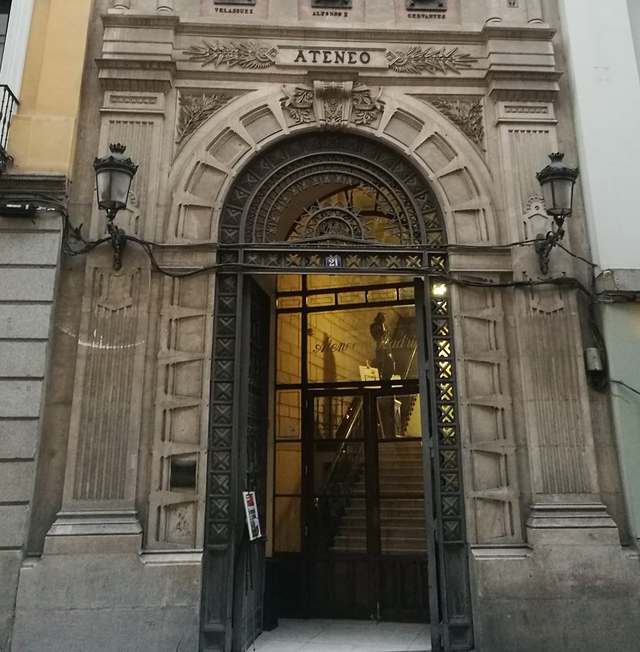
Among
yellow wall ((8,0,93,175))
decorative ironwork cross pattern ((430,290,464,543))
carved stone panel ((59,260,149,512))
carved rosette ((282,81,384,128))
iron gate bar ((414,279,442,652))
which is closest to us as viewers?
carved stone panel ((59,260,149,512))

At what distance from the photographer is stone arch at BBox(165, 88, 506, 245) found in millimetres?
8117

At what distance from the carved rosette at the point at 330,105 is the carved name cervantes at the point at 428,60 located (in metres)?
0.66

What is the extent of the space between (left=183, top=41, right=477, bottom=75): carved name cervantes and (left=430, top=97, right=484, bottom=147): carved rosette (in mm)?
473

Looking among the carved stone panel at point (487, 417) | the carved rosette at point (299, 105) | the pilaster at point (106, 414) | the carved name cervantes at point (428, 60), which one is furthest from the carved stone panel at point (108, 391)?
the carved name cervantes at point (428, 60)

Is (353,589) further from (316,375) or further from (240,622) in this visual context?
(316,375)

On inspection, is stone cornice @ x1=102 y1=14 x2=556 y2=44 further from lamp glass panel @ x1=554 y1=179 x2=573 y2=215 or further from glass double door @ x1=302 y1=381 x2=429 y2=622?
glass double door @ x1=302 y1=381 x2=429 y2=622

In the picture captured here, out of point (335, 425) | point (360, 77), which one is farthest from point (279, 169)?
point (335, 425)

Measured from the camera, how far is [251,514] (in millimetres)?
7387

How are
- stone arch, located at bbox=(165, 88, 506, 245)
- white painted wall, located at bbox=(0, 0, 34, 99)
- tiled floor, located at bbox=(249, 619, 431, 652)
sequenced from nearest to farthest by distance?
tiled floor, located at bbox=(249, 619, 431, 652) → stone arch, located at bbox=(165, 88, 506, 245) → white painted wall, located at bbox=(0, 0, 34, 99)

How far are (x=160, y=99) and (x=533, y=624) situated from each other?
8.41 metres

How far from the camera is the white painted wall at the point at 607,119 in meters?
8.00

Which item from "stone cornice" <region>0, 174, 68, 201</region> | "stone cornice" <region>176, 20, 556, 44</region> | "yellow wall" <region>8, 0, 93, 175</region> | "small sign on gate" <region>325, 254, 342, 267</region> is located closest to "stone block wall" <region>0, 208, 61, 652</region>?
"stone cornice" <region>0, 174, 68, 201</region>

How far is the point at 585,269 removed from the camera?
8.05 meters

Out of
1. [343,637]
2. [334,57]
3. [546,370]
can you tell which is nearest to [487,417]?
[546,370]
